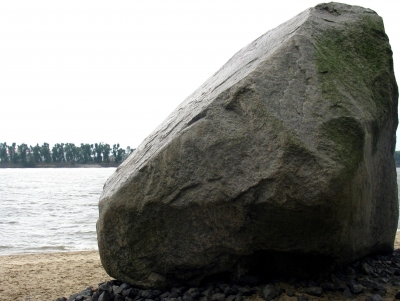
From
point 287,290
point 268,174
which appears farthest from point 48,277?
point 268,174

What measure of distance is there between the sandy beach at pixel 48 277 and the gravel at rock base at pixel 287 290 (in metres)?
1.55

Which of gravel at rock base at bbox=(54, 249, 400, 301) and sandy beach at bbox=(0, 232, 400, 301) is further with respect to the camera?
sandy beach at bbox=(0, 232, 400, 301)

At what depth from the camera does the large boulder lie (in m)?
3.73

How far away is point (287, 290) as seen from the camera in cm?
420

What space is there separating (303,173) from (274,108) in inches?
24.9

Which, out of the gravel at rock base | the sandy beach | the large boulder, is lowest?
the sandy beach

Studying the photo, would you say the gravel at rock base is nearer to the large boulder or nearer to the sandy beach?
the large boulder

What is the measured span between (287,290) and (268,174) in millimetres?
1260

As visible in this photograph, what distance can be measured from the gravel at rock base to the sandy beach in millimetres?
1553

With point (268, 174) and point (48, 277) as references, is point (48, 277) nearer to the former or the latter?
point (48, 277)

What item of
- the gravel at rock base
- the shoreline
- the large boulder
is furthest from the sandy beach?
the large boulder

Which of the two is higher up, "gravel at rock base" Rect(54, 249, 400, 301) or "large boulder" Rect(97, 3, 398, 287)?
"large boulder" Rect(97, 3, 398, 287)

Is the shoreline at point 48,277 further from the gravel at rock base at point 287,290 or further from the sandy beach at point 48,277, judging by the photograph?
the gravel at rock base at point 287,290

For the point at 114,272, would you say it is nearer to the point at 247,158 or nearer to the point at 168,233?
the point at 168,233
